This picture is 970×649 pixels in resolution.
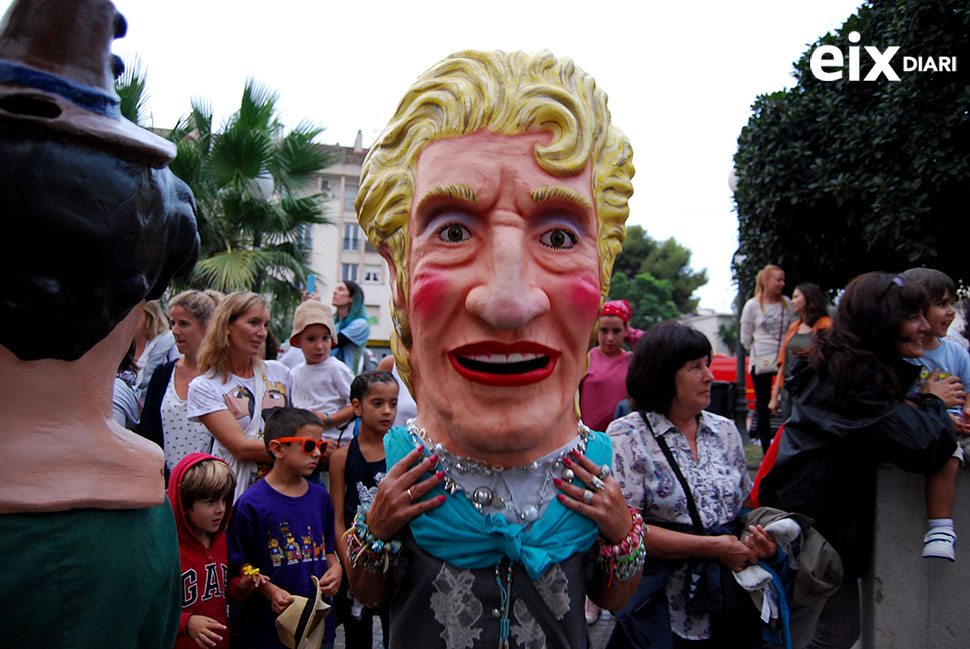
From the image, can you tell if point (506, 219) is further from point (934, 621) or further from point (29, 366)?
point (934, 621)

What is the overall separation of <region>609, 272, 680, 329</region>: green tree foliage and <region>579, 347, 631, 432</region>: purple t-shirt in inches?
1150

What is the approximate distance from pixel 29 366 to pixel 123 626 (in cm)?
45

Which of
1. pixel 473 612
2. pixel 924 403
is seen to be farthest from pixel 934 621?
pixel 473 612

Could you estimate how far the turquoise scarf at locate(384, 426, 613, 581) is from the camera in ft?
5.69

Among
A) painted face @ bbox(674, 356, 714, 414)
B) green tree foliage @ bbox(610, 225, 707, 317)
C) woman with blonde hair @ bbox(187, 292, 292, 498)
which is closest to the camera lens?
painted face @ bbox(674, 356, 714, 414)

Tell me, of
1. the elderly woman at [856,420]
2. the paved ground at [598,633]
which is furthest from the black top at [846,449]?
the paved ground at [598,633]

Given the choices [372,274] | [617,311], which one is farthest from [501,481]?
[372,274]

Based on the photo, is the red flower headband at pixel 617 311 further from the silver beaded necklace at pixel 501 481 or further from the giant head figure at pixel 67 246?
the giant head figure at pixel 67 246

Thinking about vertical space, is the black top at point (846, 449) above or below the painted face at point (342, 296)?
below

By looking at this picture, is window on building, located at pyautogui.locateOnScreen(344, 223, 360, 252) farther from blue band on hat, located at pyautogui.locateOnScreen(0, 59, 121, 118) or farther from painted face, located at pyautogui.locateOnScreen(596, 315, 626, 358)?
blue band on hat, located at pyautogui.locateOnScreen(0, 59, 121, 118)

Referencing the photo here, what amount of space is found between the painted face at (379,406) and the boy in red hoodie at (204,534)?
789 mm

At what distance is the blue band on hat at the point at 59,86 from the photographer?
1017 millimetres

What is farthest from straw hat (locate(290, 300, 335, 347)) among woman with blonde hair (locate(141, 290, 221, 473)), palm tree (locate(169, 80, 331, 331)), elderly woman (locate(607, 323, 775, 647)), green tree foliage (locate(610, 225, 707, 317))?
green tree foliage (locate(610, 225, 707, 317))

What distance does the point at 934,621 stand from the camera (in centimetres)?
327
